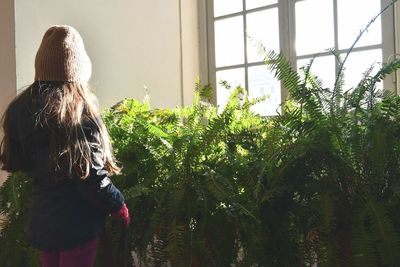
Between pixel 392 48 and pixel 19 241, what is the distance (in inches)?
74.9

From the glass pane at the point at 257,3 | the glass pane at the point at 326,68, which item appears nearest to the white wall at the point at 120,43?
the glass pane at the point at 257,3

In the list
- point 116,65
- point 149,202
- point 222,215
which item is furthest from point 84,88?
point 116,65

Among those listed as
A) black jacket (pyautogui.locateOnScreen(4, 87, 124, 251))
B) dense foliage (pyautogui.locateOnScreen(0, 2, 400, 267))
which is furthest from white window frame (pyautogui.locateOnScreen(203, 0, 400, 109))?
black jacket (pyautogui.locateOnScreen(4, 87, 124, 251))

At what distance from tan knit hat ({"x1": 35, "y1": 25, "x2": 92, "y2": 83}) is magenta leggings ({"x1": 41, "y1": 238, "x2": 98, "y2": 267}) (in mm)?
480

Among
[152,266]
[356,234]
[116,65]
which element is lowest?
[152,266]

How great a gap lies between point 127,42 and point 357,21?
4.05 ft

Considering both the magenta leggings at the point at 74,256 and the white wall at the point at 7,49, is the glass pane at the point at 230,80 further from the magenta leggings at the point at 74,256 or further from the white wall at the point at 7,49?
the magenta leggings at the point at 74,256

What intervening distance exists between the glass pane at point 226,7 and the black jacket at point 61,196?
192cm

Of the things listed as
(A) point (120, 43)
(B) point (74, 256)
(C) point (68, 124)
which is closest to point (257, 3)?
(A) point (120, 43)

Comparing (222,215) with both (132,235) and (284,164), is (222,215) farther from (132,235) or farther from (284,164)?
(132,235)

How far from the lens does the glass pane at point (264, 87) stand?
2816mm

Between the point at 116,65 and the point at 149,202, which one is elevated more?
the point at 116,65

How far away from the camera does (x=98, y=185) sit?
4.35ft

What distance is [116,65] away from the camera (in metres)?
2.69
